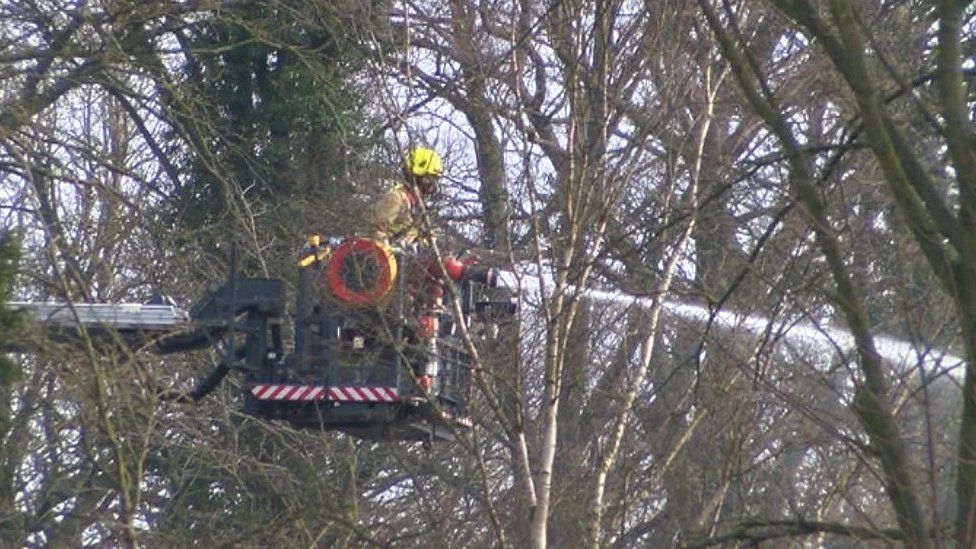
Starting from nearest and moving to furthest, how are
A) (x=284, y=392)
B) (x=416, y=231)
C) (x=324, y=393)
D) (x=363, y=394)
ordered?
(x=416, y=231)
(x=363, y=394)
(x=324, y=393)
(x=284, y=392)

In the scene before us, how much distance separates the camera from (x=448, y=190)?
606 inches

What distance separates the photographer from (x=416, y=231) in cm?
1186

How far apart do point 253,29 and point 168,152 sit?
4810 millimetres

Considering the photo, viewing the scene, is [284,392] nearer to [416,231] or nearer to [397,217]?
[397,217]

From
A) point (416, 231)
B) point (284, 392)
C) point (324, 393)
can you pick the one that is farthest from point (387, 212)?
point (284, 392)

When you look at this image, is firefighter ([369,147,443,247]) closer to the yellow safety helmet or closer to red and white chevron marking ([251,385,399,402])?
the yellow safety helmet

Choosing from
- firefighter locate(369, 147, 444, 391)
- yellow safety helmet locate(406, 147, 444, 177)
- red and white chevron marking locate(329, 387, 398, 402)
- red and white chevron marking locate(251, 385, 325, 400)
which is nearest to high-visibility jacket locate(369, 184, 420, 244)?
firefighter locate(369, 147, 444, 391)

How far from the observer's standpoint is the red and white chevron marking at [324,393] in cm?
1307

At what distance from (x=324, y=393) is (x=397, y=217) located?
1696 millimetres

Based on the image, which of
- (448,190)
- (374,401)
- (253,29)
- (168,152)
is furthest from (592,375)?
(168,152)

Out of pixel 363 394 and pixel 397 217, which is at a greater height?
pixel 397 217

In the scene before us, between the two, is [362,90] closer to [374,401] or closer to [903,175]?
[374,401]

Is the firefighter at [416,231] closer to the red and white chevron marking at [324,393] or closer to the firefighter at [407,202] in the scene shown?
the firefighter at [407,202]

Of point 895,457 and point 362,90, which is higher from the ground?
point 362,90
